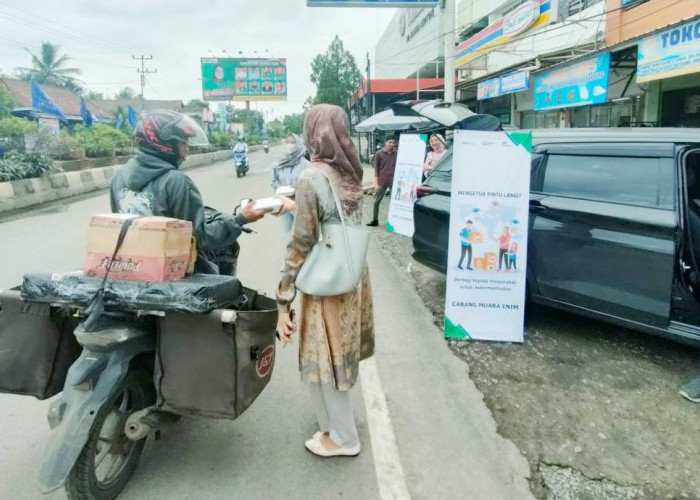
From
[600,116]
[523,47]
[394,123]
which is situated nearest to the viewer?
[394,123]

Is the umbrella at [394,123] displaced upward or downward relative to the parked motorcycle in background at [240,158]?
upward

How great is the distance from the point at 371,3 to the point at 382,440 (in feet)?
34.8

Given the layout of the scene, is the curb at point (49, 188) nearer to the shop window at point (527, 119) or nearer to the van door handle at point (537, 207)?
the van door handle at point (537, 207)

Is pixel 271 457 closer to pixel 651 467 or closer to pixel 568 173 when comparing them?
pixel 651 467

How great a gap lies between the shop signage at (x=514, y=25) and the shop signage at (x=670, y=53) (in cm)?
418

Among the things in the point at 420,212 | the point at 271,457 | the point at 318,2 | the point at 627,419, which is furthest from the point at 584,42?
the point at 271,457

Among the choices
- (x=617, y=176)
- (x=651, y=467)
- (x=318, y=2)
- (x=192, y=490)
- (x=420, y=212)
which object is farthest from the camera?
(x=318, y=2)

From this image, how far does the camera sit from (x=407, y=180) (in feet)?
28.2

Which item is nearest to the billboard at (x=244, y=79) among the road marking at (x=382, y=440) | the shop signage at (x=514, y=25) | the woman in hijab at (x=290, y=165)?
the shop signage at (x=514, y=25)

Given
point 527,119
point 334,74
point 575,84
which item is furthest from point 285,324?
point 334,74

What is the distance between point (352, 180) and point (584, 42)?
12.5 metres

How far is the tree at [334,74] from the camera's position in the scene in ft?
170

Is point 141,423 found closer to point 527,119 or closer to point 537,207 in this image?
point 537,207

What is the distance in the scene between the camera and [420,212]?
5488 millimetres
